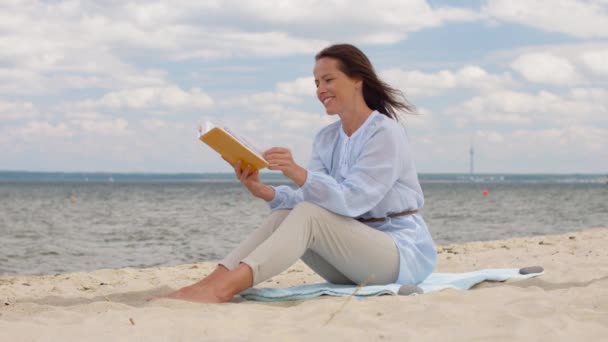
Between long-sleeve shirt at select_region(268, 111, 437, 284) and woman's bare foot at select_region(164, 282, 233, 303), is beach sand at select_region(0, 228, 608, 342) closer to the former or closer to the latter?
woman's bare foot at select_region(164, 282, 233, 303)

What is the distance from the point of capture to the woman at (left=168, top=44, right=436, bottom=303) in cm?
405

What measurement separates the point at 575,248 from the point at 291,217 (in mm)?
4701

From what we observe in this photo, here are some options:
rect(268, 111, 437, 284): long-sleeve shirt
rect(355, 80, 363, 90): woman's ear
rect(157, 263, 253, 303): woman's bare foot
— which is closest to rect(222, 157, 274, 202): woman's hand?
rect(268, 111, 437, 284): long-sleeve shirt

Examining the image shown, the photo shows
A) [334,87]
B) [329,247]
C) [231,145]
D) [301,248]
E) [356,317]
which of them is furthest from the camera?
[334,87]

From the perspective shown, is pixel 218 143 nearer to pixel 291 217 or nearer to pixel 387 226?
pixel 291 217

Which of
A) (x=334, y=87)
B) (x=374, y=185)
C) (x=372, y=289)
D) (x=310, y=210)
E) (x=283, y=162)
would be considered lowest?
(x=372, y=289)

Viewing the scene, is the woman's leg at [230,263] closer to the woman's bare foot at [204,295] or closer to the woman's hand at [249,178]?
the woman's bare foot at [204,295]

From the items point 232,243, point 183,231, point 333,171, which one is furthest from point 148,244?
point 333,171

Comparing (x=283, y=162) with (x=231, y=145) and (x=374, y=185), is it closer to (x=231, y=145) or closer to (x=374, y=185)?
(x=231, y=145)

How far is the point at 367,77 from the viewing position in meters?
4.41

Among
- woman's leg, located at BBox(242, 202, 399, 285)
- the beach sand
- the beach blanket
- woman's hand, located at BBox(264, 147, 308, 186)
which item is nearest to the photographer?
the beach sand

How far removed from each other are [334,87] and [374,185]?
0.63m

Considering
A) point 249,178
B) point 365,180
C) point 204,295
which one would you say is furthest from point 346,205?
point 204,295

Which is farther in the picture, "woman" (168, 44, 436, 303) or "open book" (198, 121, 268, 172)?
"woman" (168, 44, 436, 303)
